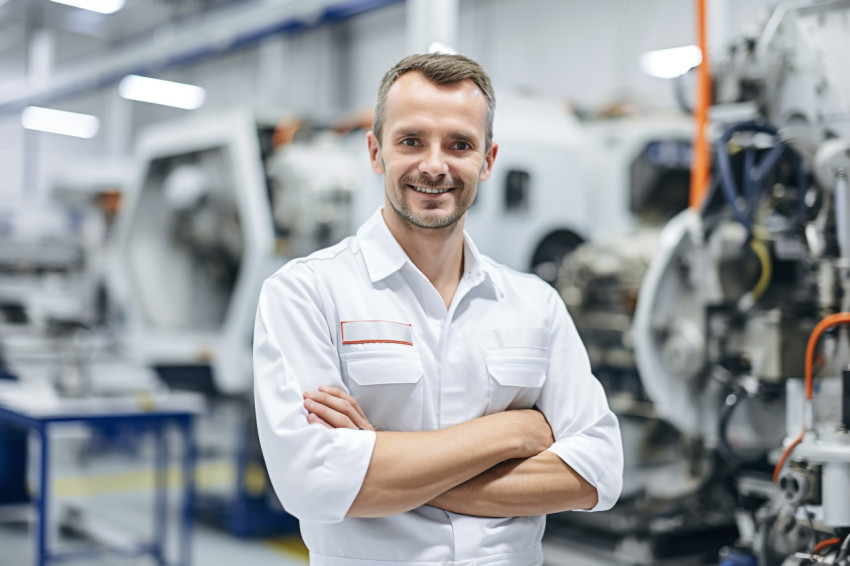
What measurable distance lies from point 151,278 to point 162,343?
0.52m

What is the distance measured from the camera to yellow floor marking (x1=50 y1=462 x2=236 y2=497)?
6836mm

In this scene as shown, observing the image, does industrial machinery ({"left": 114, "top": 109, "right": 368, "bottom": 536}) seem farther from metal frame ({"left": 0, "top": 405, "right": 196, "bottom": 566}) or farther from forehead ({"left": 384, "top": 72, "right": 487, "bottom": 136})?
forehead ({"left": 384, "top": 72, "right": 487, "bottom": 136})

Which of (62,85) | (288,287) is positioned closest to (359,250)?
(288,287)

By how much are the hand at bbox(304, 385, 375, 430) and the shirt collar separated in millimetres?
247

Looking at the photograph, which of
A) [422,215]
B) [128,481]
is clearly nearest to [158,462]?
[128,481]

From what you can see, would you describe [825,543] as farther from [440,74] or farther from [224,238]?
[224,238]

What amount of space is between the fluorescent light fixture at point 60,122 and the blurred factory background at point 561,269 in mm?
5058

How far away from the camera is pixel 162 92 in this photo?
13.3 meters

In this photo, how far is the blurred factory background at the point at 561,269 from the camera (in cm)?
296

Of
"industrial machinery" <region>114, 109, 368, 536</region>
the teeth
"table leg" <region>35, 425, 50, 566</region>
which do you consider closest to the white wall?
"industrial machinery" <region>114, 109, 368, 536</region>

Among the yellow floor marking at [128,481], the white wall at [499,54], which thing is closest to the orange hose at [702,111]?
the white wall at [499,54]

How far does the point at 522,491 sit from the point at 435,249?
50cm

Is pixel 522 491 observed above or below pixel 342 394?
below

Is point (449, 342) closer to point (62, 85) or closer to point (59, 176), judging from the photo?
point (62, 85)
